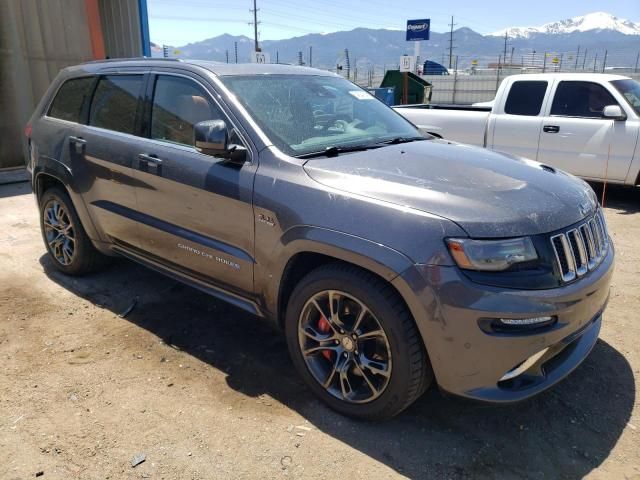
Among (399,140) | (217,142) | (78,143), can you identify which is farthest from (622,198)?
(78,143)

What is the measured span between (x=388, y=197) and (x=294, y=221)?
1.73ft

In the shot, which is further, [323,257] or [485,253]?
[323,257]

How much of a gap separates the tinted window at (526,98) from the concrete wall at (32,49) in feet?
26.0

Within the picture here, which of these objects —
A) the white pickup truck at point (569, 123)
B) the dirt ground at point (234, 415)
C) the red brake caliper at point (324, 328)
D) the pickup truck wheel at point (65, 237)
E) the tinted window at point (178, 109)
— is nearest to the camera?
the dirt ground at point (234, 415)

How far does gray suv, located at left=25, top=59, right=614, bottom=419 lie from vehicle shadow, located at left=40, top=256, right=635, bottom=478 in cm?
16

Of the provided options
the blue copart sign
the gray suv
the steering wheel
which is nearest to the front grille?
the gray suv

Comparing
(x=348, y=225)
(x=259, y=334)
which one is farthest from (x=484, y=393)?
(x=259, y=334)

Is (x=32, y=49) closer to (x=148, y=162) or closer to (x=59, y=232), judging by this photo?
(x=59, y=232)

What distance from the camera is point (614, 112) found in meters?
7.10

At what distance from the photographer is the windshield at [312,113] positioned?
3.18 m

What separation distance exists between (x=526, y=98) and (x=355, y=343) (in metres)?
6.63

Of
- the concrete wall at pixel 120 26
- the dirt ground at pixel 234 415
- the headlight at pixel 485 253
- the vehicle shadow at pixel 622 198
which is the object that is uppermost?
the concrete wall at pixel 120 26

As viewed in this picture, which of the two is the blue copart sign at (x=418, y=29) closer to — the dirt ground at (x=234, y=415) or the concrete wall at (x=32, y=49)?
the concrete wall at (x=32, y=49)

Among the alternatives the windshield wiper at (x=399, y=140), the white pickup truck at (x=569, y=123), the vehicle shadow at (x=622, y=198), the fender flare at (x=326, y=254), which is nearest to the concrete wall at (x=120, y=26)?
the white pickup truck at (x=569, y=123)
